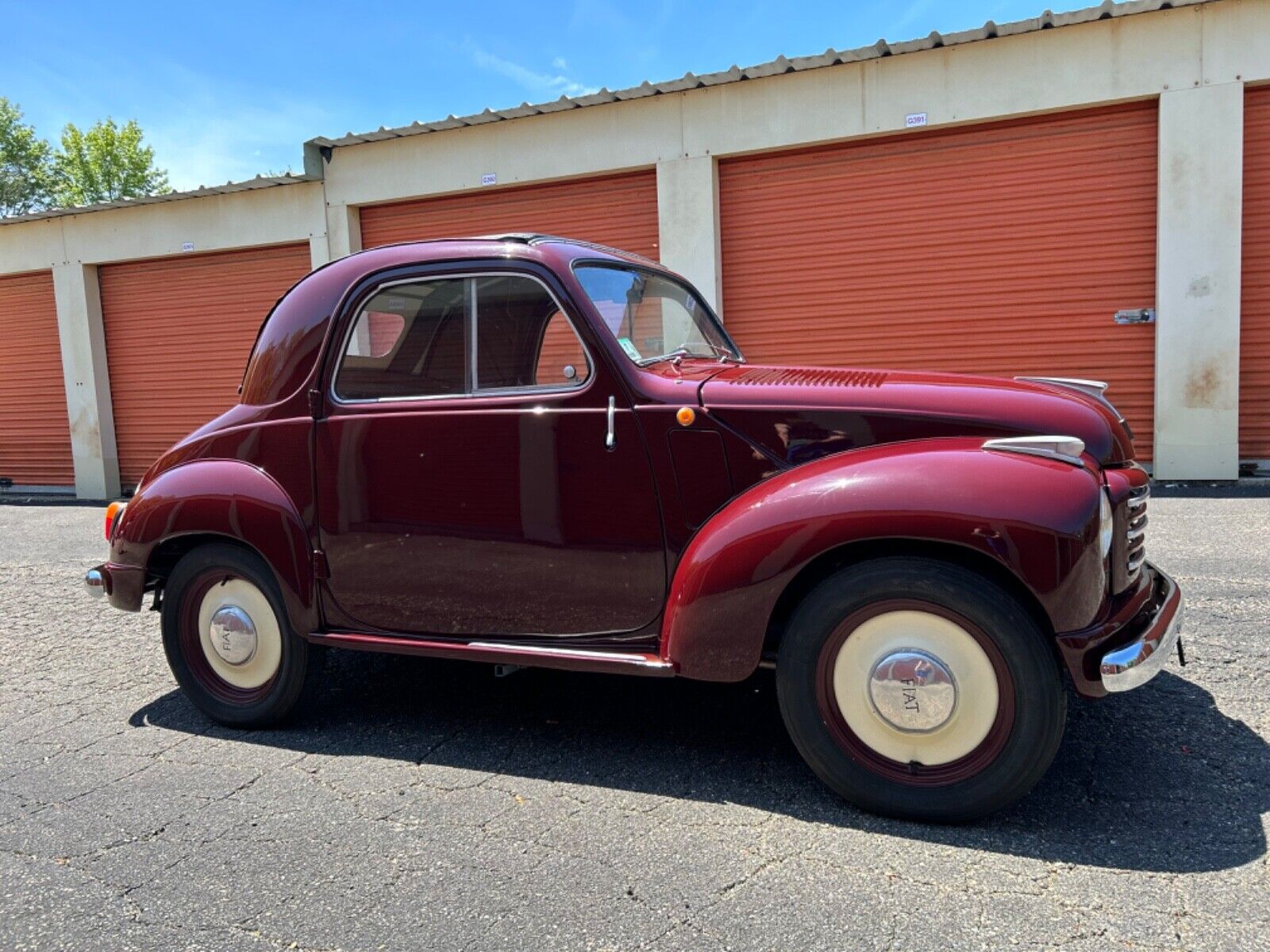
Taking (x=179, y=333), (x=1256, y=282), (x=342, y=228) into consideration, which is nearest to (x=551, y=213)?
(x=342, y=228)

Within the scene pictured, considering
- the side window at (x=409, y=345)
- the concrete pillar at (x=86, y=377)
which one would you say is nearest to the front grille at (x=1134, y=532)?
the side window at (x=409, y=345)

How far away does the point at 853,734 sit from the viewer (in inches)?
104

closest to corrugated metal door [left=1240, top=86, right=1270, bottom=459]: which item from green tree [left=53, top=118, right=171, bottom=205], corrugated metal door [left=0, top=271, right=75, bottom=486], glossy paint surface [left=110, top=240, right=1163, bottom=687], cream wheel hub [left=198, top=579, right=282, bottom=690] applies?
glossy paint surface [left=110, top=240, right=1163, bottom=687]

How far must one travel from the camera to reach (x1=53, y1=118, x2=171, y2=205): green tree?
37.9 metres

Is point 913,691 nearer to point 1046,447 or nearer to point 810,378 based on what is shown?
point 1046,447

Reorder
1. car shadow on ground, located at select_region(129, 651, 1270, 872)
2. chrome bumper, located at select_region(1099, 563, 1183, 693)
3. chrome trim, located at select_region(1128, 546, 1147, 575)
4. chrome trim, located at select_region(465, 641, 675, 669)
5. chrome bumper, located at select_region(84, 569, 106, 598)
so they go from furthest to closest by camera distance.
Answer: chrome bumper, located at select_region(84, 569, 106, 598) → chrome trim, located at select_region(465, 641, 675, 669) → chrome trim, located at select_region(1128, 546, 1147, 575) → car shadow on ground, located at select_region(129, 651, 1270, 872) → chrome bumper, located at select_region(1099, 563, 1183, 693)

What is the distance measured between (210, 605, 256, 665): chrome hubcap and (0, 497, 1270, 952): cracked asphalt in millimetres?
320

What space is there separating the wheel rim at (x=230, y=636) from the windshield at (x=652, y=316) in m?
1.77

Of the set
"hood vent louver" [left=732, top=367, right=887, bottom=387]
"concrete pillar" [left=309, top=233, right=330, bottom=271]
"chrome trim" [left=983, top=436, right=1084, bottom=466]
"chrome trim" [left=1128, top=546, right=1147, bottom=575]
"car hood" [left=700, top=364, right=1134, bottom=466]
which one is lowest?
"chrome trim" [left=1128, top=546, right=1147, bottom=575]

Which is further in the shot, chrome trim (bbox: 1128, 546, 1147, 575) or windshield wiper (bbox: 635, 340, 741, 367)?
windshield wiper (bbox: 635, 340, 741, 367)

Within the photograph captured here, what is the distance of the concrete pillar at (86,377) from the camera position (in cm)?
1228

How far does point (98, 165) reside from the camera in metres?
38.5

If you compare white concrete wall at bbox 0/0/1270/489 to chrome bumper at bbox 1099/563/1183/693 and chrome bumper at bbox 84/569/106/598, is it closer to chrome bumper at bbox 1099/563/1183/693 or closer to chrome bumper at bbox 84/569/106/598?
chrome bumper at bbox 1099/563/1183/693

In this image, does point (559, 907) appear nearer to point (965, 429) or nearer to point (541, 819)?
point (541, 819)
